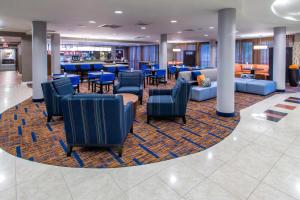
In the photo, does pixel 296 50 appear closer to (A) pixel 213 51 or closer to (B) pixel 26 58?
(A) pixel 213 51

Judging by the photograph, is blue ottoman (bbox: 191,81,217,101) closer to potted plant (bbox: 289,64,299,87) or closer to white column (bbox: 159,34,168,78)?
white column (bbox: 159,34,168,78)

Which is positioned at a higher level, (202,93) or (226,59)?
(226,59)

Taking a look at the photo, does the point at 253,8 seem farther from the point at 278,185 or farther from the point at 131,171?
the point at 131,171

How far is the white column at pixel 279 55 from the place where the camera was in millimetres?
8852

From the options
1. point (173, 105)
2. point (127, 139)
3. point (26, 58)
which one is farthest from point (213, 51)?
point (127, 139)

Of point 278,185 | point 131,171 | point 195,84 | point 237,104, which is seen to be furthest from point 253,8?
point 131,171

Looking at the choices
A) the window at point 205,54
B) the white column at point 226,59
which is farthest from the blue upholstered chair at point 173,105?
the window at point 205,54

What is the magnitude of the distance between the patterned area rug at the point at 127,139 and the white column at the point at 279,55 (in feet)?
15.3

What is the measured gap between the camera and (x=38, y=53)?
7.33 meters

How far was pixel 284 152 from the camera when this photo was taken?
11.8 feet

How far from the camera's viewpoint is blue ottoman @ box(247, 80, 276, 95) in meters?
8.51

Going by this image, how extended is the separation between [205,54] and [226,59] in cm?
1249

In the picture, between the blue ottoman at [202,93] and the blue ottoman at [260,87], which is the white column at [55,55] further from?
the blue ottoman at [260,87]

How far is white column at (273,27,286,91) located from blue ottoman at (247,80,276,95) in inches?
15.6
